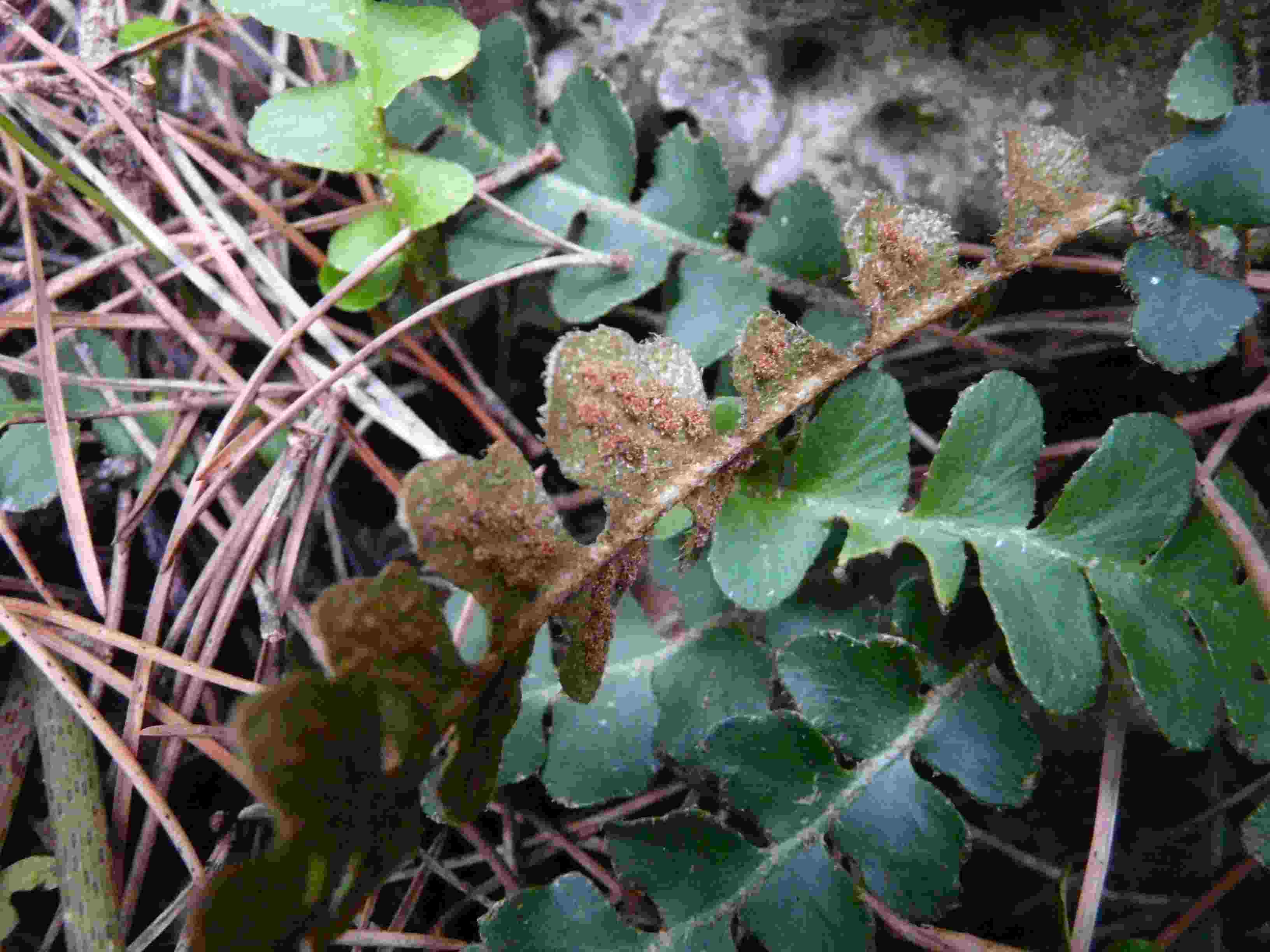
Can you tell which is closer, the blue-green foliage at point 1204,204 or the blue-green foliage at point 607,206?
the blue-green foliage at point 1204,204

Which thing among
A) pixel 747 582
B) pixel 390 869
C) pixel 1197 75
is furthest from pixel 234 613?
pixel 1197 75

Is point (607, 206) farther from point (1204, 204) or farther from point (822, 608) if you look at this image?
point (1204, 204)

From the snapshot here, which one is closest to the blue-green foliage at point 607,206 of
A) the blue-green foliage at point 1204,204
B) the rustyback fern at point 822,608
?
the rustyback fern at point 822,608

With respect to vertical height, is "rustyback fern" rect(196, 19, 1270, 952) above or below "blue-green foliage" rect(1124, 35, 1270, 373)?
below

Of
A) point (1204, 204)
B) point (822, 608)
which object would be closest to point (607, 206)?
point (822, 608)

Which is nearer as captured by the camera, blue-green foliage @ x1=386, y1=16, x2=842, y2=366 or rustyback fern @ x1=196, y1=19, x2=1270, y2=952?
rustyback fern @ x1=196, y1=19, x2=1270, y2=952

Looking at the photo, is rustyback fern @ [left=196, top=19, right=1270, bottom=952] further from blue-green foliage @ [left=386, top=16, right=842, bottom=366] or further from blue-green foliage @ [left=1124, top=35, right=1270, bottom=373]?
blue-green foliage @ [left=386, top=16, right=842, bottom=366]

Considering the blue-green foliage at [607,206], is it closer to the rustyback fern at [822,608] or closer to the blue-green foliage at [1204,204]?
the rustyback fern at [822,608]

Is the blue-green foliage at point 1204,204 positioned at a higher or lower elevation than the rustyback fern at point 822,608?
higher

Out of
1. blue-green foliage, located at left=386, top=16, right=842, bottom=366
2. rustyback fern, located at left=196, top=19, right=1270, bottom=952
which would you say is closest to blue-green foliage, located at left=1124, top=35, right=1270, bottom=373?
rustyback fern, located at left=196, top=19, right=1270, bottom=952

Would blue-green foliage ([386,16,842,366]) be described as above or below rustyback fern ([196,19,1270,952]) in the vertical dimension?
above

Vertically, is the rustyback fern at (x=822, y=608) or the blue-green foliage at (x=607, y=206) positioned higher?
the blue-green foliage at (x=607, y=206)

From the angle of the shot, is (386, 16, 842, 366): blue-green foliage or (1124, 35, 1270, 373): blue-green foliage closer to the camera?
(1124, 35, 1270, 373): blue-green foliage
